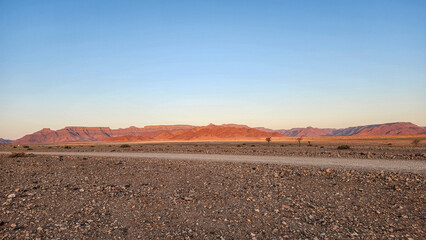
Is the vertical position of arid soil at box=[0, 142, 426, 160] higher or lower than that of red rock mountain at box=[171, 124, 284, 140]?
lower

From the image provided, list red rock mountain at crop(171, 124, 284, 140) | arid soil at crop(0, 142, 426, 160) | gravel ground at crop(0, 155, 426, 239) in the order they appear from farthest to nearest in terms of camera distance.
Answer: red rock mountain at crop(171, 124, 284, 140), arid soil at crop(0, 142, 426, 160), gravel ground at crop(0, 155, 426, 239)

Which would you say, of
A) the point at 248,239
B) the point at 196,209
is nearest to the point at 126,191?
the point at 196,209

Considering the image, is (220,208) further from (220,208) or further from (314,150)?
(314,150)

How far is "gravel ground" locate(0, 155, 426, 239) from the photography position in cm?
575

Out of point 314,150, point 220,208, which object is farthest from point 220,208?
point 314,150

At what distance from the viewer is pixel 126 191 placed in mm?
9531

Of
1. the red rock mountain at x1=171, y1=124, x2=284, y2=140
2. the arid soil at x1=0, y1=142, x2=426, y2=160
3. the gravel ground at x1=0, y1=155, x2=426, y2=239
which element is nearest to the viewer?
the gravel ground at x1=0, y1=155, x2=426, y2=239

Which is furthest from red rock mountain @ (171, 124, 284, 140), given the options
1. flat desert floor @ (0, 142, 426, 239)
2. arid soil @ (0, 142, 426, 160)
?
flat desert floor @ (0, 142, 426, 239)

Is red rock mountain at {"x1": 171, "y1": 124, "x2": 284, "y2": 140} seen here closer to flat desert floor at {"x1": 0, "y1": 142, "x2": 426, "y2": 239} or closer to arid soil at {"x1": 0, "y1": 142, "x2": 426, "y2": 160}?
arid soil at {"x1": 0, "y1": 142, "x2": 426, "y2": 160}

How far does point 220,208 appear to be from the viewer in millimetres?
7445

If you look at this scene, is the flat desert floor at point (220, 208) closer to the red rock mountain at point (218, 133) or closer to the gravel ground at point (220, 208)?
the gravel ground at point (220, 208)

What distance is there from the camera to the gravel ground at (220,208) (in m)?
5.75

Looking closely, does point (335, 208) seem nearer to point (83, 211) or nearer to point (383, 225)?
point (383, 225)

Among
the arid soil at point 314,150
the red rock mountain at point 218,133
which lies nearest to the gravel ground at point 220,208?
the arid soil at point 314,150
